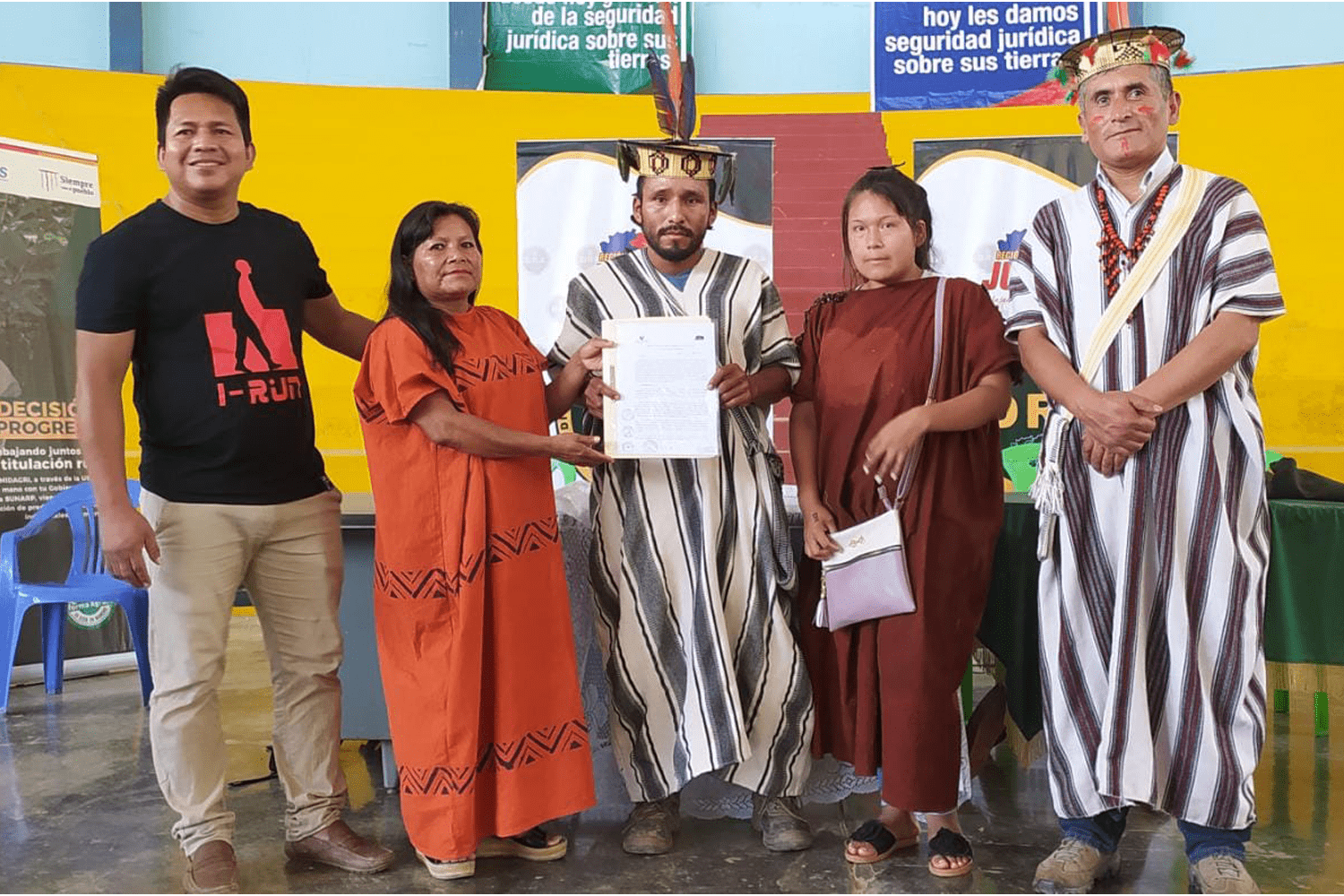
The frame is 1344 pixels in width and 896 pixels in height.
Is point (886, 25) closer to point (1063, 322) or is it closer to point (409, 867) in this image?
point (1063, 322)

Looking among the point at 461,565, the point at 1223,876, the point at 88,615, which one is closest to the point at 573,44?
the point at 88,615

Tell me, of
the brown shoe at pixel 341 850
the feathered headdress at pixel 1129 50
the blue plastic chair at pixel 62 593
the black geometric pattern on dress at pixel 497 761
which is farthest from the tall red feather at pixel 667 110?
the blue plastic chair at pixel 62 593

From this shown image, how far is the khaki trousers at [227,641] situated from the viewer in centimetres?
283

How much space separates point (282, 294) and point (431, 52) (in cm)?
575

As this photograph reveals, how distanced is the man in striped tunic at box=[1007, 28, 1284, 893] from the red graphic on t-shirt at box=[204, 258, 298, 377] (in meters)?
1.82

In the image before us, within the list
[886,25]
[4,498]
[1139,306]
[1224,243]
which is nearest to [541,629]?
[1139,306]

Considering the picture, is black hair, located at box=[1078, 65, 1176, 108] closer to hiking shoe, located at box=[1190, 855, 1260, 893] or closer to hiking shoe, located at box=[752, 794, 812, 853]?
hiking shoe, located at box=[1190, 855, 1260, 893]

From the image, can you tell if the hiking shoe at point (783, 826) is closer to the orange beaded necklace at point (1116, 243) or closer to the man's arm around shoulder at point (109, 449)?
the orange beaded necklace at point (1116, 243)

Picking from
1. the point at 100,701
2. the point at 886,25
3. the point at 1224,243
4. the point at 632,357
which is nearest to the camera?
the point at 1224,243

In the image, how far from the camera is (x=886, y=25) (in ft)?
25.5

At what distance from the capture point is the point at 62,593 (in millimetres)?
5281

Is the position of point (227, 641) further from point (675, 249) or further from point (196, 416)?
point (675, 249)

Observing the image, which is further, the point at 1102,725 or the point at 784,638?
the point at 784,638

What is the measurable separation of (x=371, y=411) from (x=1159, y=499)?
1848 mm
